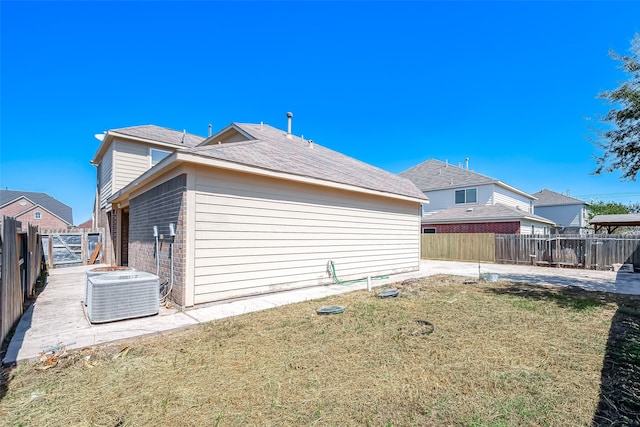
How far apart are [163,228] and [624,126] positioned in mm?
11541

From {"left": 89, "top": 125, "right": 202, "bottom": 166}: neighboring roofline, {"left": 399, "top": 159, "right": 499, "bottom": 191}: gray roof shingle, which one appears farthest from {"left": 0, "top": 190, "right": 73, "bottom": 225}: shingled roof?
{"left": 399, "top": 159, "right": 499, "bottom": 191}: gray roof shingle

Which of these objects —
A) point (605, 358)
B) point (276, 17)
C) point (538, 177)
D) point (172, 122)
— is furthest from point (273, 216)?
point (538, 177)

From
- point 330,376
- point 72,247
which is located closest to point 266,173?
point 330,376

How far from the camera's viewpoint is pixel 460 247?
1761 centimetres

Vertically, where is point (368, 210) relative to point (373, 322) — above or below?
above

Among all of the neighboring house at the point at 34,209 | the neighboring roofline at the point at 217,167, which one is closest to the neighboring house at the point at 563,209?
the neighboring roofline at the point at 217,167

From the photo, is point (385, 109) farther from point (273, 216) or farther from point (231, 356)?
point (231, 356)

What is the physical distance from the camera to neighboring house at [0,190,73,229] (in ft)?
112

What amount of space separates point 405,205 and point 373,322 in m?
7.13

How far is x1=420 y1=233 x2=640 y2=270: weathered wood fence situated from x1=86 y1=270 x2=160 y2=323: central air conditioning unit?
16340mm

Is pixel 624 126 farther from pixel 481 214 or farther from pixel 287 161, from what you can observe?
pixel 481 214

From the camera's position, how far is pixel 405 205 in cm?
1141

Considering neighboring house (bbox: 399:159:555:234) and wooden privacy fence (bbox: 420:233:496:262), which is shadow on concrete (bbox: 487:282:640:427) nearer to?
wooden privacy fence (bbox: 420:233:496:262)

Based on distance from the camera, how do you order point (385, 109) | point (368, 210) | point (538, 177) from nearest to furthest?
1. point (368, 210)
2. point (385, 109)
3. point (538, 177)
